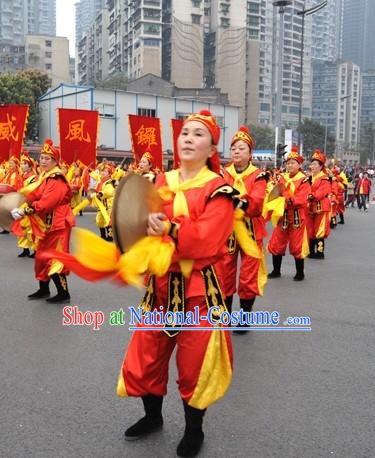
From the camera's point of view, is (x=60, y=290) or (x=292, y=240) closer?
(x=60, y=290)

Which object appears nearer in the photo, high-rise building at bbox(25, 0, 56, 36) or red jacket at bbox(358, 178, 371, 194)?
red jacket at bbox(358, 178, 371, 194)

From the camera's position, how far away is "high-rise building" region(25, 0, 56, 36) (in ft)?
481

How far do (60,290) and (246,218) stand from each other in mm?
2396

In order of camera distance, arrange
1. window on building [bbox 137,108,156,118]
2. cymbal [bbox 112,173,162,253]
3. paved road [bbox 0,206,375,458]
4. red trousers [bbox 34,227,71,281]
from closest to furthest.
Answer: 1. cymbal [bbox 112,173,162,253]
2. paved road [bbox 0,206,375,458]
3. red trousers [bbox 34,227,71,281]
4. window on building [bbox 137,108,156,118]

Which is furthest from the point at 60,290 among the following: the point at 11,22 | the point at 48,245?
the point at 11,22

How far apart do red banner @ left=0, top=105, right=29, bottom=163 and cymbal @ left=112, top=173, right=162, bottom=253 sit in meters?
8.23

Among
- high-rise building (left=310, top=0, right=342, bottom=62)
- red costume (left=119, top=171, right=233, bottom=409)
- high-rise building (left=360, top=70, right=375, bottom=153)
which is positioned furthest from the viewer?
high-rise building (left=310, top=0, right=342, bottom=62)

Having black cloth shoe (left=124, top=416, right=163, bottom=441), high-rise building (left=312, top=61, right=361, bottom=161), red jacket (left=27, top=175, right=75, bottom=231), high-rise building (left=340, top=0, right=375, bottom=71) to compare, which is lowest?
black cloth shoe (left=124, top=416, right=163, bottom=441)

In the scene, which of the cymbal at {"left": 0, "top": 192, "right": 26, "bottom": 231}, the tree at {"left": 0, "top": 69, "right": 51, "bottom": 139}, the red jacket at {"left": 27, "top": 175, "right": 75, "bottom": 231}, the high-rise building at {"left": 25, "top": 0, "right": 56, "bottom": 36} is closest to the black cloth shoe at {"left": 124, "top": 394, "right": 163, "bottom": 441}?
the cymbal at {"left": 0, "top": 192, "right": 26, "bottom": 231}

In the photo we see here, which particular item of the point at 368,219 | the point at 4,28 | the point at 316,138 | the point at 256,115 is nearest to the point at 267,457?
the point at 368,219

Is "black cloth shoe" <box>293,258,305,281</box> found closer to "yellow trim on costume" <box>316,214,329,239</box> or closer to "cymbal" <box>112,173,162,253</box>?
"yellow trim on costume" <box>316,214,329,239</box>

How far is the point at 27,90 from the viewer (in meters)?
42.4

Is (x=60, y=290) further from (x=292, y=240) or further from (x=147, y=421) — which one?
(x=147, y=421)

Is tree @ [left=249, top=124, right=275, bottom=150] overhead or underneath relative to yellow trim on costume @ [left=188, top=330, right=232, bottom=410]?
overhead
